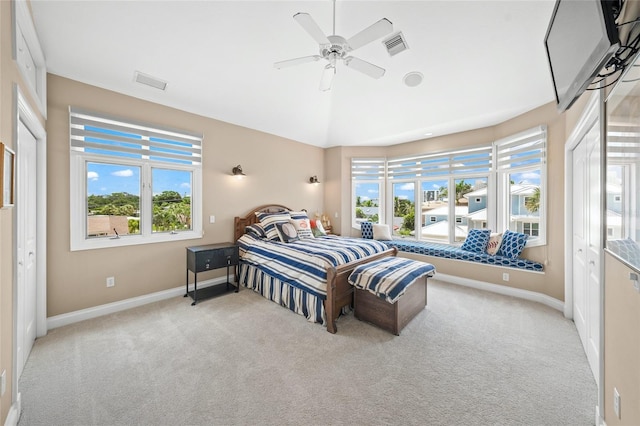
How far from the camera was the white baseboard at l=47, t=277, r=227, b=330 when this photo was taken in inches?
110

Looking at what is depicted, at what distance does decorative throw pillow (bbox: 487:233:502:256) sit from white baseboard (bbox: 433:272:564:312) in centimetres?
53

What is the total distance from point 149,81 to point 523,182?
18.4 ft

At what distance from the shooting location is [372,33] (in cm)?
212

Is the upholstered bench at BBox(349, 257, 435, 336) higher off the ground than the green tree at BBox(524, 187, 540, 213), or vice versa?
the green tree at BBox(524, 187, 540, 213)

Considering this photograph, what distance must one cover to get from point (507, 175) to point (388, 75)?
8.82 feet

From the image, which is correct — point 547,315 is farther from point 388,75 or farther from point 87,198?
point 87,198

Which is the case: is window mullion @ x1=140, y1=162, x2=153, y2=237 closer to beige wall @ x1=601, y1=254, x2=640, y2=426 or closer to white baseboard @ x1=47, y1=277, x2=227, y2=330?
white baseboard @ x1=47, y1=277, x2=227, y2=330

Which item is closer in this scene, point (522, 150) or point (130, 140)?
point (130, 140)

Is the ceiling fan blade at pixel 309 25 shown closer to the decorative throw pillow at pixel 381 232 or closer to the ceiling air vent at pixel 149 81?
the ceiling air vent at pixel 149 81

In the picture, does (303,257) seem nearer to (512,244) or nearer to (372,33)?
(372,33)

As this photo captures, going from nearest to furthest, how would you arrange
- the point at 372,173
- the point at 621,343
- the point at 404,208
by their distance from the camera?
1. the point at 621,343
2. the point at 404,208
3. the point at 372,173

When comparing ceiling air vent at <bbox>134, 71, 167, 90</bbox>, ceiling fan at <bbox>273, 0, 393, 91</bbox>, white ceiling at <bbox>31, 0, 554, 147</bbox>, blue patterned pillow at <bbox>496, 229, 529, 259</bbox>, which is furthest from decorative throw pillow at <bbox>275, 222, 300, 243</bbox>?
blue patterned pillow at <bbox>496, 229, 529, 259</bbox>

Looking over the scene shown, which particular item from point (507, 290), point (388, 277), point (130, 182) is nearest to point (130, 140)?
point (130, 182)

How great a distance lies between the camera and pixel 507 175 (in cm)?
432
